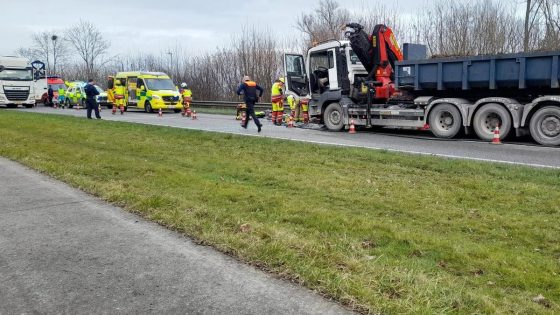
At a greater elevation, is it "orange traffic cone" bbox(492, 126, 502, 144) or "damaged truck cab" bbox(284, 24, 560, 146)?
"damaged truck cab" bbox(284, 24, 560, 146)

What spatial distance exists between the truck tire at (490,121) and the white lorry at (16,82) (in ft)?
104

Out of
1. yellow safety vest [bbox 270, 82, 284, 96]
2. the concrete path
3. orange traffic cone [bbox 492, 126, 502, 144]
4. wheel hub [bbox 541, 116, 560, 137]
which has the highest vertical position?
yellow safety vest [bbox 270, 82, 284, 96]

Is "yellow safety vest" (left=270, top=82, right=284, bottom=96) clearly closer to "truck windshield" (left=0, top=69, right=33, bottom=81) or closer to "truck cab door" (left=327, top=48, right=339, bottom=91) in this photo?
"truck cab door" (left=327, top=48, right=339, bottom=91)

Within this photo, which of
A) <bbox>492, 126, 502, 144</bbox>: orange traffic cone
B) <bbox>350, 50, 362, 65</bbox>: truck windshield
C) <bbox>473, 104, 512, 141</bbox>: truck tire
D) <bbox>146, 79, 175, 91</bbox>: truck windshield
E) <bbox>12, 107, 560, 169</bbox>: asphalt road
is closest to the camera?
<bbox>12, 107, 560, 169</bbox>: asphalt road

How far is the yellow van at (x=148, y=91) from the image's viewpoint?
2850 cm

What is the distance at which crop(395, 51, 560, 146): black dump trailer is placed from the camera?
39.1 ft

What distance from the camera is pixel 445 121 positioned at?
14.1 meters

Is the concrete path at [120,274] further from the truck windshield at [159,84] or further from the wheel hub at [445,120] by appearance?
the truck windshield at [159,84]

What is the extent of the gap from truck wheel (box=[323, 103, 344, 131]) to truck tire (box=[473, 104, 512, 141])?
14.6ft

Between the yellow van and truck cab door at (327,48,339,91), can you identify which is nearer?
truck cab door at (327,48,339,91)

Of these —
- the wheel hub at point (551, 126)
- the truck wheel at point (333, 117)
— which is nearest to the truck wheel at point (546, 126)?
the wheel hub at point (551, 126)

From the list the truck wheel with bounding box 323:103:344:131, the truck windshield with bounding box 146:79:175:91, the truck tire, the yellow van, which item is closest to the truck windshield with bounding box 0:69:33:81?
the yellow van

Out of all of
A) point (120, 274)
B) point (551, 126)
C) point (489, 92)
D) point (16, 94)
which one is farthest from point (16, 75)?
point (120, 274)

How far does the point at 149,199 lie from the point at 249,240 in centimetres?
203
